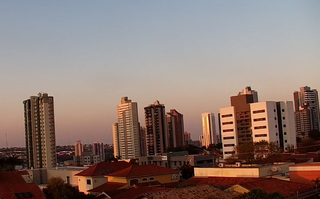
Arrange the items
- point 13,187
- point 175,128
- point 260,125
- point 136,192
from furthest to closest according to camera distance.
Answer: point 175,128 < point 260,125 < point 13,187 < point 136,192

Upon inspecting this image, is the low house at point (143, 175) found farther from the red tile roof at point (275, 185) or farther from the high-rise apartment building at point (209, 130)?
the high-rise apartment building at point (209, 130)

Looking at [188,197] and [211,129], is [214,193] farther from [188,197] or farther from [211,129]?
[211,129]

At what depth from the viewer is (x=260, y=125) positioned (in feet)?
210

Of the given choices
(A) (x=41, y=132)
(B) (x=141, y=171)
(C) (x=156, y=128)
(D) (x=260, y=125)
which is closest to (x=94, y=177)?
(B) (x=141, y=171)

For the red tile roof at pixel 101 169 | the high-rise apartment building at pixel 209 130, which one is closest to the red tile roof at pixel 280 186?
the red tile roof at pixel 101 169

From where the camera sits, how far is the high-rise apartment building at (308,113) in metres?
118

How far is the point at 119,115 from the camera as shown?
112 meters

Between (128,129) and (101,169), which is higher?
(128,129)

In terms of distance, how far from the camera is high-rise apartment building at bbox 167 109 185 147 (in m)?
112

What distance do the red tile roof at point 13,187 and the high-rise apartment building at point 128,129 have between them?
262 feet

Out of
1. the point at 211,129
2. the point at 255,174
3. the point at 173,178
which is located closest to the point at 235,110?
the point at 173,178

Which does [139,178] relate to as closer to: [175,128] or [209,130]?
[175,128]

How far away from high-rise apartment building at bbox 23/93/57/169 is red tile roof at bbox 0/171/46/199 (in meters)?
48.0

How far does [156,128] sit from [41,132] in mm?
34548
